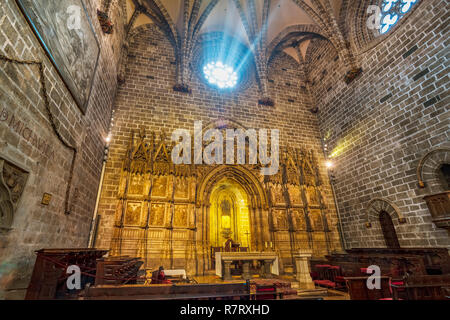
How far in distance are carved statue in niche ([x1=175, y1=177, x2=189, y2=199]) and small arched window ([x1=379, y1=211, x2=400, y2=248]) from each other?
776cm

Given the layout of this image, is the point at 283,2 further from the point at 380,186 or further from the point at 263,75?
the point at 380,186

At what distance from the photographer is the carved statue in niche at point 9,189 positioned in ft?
11.6

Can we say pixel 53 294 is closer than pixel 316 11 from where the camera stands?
Yes

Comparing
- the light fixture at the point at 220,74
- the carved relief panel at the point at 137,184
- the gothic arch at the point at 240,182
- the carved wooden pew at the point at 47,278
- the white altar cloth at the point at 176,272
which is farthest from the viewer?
the light fixture at the point at 220,74

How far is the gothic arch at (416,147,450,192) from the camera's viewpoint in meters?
7.02

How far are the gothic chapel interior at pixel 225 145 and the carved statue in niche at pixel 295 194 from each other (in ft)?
0.16

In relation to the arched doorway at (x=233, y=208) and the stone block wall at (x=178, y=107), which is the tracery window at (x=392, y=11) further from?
the arched doorway at (x=233, y=208)


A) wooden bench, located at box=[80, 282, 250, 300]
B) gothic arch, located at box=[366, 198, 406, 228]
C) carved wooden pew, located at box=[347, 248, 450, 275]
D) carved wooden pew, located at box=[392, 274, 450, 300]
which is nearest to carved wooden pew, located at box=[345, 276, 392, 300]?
carved wooden pew, located at box=[392, 274, 450, 300]

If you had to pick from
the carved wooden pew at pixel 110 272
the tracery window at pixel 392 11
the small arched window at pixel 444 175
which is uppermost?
the tracery window at pixel 392 11

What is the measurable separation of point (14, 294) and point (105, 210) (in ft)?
15.1

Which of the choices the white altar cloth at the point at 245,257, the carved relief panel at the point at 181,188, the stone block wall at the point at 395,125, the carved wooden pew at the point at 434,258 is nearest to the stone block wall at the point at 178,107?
the stone block wall at the point at 395,125

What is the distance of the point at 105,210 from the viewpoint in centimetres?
820
